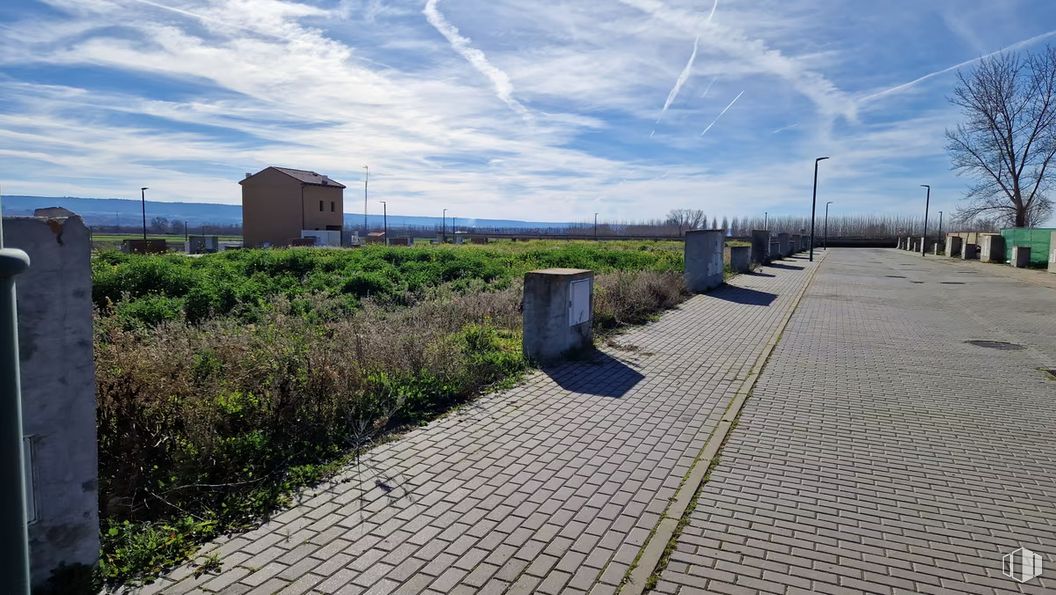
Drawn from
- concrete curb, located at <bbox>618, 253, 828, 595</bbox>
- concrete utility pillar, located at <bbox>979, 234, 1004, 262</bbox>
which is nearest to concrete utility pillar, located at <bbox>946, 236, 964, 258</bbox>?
concrete utility pillar, located at <bbox>979, 234, 1004, 262</bbox>

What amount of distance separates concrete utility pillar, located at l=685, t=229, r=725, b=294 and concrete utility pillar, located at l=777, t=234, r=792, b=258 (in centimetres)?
2544

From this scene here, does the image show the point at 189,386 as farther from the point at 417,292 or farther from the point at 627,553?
the point at 417,292

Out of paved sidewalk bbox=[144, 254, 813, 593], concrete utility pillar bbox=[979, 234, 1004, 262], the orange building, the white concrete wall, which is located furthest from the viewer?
the orange building

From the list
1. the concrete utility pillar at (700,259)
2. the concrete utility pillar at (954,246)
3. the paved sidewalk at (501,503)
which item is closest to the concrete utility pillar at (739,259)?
the concrete utility pillar at (700,259)

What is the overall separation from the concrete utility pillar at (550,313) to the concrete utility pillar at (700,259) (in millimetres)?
10340

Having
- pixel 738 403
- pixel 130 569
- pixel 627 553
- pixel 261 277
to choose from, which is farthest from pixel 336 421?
pixel 261 277

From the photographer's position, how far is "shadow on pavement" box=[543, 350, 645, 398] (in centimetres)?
801

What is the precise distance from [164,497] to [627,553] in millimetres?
3012

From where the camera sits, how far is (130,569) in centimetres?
355

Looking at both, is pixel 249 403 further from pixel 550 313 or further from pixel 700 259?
pixel 700 259

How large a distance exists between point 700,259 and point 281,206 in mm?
46852

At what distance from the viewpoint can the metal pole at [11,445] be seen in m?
1.40

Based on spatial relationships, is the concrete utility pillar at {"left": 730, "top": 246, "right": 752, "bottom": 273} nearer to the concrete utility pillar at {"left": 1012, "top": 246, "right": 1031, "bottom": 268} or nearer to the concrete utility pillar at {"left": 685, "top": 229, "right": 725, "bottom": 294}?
the concrete utility pillar at {"left": 685, "top": 229, "right": 725, "bottom": 294}

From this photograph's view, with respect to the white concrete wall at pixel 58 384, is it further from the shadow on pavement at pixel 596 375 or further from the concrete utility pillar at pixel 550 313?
the concrete utility pillar at pixel 550 313
